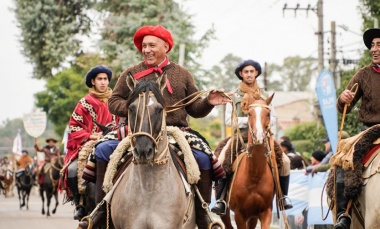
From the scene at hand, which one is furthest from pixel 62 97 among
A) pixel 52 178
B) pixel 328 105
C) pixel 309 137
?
pixel 328 105

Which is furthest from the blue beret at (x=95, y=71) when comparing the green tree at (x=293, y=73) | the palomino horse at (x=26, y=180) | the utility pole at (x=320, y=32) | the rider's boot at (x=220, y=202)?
the green tree at (x=293, y=73)

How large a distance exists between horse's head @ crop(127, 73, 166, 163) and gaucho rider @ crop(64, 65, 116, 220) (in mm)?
4490

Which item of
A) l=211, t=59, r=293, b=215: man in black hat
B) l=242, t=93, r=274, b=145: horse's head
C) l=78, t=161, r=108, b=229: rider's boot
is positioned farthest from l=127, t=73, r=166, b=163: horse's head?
l=211, t=59, r=293, b=215: man in black hat

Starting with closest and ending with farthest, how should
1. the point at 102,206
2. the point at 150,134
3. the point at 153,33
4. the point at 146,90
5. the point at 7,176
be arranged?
the point at 150,134
the point at 146,90
the point at 102,206
the point at 153,33
the point at 7,176

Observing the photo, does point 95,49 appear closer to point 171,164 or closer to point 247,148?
point 247,148

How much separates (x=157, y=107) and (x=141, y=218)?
3.72ft

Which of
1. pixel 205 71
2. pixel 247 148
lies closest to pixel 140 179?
pixel 247 148

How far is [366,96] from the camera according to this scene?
1152 centimetres

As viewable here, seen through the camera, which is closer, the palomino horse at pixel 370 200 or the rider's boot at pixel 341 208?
the palomino horse at pixel 370 200

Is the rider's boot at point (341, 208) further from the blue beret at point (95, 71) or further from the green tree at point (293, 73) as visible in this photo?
the green tree at point (293, 73)

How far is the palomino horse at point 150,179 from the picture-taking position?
9.40m

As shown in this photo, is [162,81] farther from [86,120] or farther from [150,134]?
[86,120]

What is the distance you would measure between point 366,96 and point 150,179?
3.27 m

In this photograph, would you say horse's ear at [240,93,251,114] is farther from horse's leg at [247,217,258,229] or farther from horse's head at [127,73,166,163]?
horse's head at [127,73,166,163]
